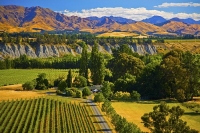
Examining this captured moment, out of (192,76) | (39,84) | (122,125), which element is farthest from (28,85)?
(122,125)

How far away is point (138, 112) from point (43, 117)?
2314 centimetres

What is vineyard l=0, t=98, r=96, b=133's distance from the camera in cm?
5250

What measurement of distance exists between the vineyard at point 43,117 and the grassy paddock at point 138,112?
9.25m

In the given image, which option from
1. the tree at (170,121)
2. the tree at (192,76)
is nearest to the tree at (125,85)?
the tree at (192,76)

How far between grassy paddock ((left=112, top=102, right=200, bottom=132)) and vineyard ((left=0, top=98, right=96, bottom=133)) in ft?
30.4

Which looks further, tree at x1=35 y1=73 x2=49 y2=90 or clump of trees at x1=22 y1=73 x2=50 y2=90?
tree at x1=35 y1=73 x2=49 y2=90

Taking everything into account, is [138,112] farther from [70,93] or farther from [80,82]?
[80,82]

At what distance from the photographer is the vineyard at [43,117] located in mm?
52500

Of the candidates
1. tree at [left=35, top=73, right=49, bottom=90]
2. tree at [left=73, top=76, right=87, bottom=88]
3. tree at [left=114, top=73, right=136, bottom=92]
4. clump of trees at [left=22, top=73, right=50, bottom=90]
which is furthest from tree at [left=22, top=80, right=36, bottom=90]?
tree at [left=114, top=73, right=136, bottom=92]

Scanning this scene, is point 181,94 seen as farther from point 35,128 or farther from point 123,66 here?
point 35,128

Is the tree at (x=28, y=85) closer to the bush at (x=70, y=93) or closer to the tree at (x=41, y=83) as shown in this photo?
the tree at (x=41, y=83)

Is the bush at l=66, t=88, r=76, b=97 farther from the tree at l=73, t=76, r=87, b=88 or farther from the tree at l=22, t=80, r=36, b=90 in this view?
the tree at l=73, t=76, r=87, b=88

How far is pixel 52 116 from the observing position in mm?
61812

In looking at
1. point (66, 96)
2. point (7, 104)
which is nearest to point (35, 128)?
point (7, 104)
